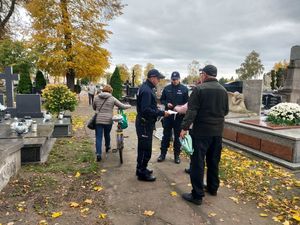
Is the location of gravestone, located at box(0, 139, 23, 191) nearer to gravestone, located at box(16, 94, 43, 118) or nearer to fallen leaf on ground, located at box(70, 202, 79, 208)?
fallen leaf on ground, located at box(70, 202, 79, 208)

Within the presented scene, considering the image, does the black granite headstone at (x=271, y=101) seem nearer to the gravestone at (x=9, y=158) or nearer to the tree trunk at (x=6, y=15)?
the gravestone at (x=9, y=158)

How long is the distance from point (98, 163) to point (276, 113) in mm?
4958

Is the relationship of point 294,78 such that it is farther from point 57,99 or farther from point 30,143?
point 30,143

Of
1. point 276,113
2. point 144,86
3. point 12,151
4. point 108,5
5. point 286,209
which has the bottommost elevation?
point 286,209

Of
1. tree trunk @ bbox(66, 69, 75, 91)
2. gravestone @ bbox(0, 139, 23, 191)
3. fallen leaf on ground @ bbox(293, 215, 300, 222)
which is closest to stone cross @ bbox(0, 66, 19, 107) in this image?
gravestone @ bbox(0, 139, 23, 191)

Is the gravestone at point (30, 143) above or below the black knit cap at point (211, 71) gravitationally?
below

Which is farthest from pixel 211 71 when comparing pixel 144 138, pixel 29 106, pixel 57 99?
pixel 29 106

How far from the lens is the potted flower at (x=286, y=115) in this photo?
266 inches

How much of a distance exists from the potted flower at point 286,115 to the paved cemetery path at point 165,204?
349 centimetres

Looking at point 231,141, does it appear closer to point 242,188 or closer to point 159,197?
point 242,188

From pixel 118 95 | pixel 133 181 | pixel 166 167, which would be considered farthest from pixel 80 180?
pixel 118 95

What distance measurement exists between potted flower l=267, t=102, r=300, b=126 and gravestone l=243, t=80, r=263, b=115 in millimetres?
2618

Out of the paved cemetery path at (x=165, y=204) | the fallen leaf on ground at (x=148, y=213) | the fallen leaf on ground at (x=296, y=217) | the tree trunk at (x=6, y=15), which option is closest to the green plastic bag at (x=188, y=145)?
the paved cemetery path at (x=165, y=204)

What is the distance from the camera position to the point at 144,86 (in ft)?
14.0
